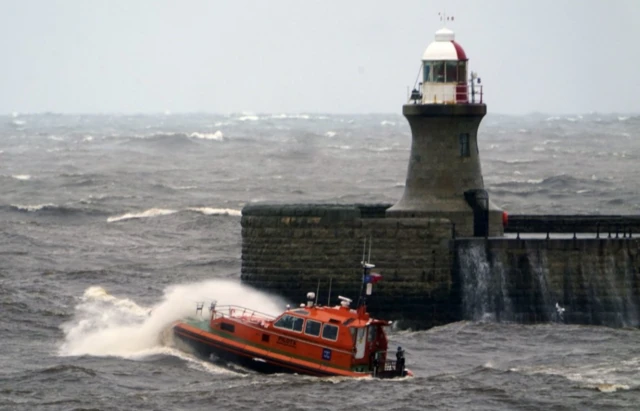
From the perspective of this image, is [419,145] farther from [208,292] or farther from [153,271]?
[153,271]

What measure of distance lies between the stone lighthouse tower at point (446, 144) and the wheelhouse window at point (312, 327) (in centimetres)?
540

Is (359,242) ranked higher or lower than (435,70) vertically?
lower

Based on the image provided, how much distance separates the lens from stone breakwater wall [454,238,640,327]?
29.4 meters

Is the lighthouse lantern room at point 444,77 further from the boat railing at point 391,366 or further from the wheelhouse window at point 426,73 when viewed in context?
the boat railing at point 391,366

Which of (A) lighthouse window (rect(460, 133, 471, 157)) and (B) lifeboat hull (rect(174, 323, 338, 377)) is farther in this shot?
(A) lighthouse window (rect(460, 133, 471, 157))

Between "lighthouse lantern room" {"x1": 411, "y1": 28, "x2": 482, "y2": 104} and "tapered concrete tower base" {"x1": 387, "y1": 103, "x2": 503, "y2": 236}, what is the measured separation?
32cm

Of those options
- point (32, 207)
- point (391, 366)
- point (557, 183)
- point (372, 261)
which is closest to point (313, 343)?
point (391, 366)

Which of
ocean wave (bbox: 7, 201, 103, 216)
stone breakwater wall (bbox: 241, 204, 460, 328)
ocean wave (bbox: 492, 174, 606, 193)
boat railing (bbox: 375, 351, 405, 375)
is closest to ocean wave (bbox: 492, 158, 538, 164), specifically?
ocean wave (bbox: 492, 174, 606, 193)

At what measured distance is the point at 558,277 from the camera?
2939cm

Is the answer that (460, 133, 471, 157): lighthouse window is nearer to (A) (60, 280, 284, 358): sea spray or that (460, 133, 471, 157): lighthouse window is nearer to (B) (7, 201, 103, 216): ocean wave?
(A) (60, 280, 284, 358): sea spray

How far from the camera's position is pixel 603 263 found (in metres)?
29.4

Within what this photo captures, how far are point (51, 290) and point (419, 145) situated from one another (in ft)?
33.6

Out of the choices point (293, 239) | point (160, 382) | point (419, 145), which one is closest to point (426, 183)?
point (419, 145)

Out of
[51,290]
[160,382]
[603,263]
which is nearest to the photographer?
[160,382]
